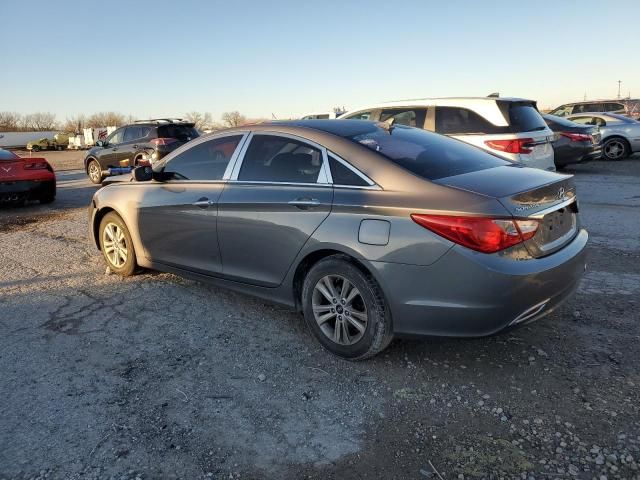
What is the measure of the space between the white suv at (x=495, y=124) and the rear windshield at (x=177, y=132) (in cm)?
821

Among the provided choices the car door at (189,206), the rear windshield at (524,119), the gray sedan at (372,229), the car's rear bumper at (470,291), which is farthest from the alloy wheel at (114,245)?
the rear windshield at (524,119)

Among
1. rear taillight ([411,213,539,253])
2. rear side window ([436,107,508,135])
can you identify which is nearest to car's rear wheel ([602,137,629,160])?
rear side window ([436,107,508,135])

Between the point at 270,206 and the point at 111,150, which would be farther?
the point at 111,150

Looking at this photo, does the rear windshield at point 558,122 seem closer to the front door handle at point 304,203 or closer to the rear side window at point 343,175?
the rear side window at point 343,175

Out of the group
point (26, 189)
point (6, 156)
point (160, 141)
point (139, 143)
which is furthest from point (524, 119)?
point (139, 143)

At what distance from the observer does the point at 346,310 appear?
11.2 ft

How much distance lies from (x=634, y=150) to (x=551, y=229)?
48.6 feet

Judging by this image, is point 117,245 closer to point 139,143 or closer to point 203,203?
point 203,203

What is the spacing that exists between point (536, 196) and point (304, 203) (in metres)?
1.47

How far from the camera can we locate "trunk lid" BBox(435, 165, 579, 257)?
302 cm

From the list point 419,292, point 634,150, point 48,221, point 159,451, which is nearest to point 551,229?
point 419,292

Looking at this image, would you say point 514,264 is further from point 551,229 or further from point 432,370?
point 432,370

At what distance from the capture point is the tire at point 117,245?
17.0 ft

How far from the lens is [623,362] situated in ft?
10.9
